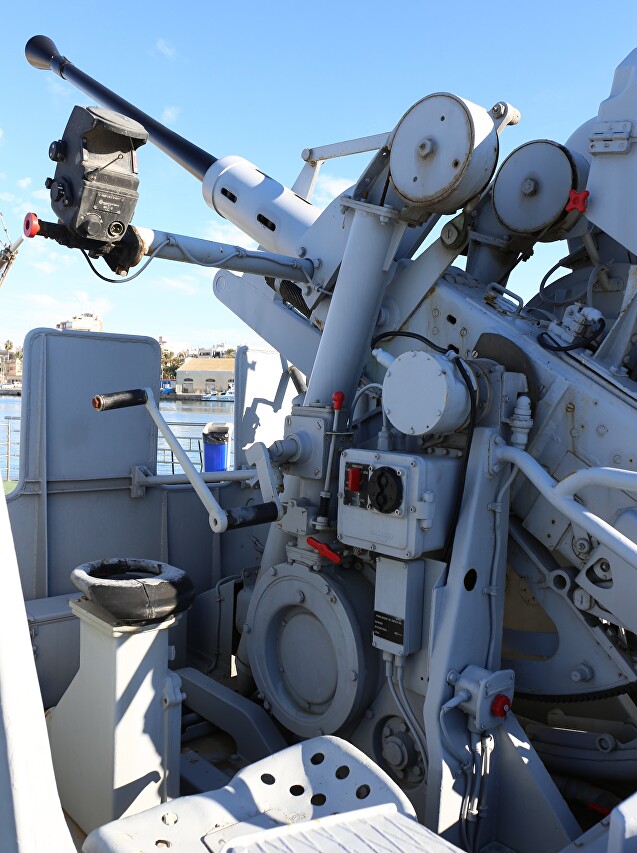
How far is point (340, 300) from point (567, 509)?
4.99ft

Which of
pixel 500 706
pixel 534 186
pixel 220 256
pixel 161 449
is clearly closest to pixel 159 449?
pixel 161 449

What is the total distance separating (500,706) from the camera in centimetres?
266

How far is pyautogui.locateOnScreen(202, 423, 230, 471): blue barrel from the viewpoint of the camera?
6445 mm

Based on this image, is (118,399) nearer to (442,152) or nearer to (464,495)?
(464,495)

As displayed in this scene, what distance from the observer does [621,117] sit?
2811 millimetres

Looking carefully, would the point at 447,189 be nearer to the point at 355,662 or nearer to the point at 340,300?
the point at 340,300

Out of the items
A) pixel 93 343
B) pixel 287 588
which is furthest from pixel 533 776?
pixel 93 343

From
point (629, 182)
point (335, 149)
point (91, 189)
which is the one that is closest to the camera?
point (91, 189)

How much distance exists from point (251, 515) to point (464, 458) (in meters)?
0.85

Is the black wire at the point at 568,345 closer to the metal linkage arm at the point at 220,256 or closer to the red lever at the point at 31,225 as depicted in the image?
the metal linkage arm at the point at 220,256

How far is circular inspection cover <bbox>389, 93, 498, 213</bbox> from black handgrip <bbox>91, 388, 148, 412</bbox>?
4.44 ft

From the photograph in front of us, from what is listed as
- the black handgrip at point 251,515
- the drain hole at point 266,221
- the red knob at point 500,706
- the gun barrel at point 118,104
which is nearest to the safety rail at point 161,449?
the drain hole at point 266,221

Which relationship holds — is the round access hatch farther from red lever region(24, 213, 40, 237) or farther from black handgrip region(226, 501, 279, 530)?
red lever region(24, 213, 40, 237)

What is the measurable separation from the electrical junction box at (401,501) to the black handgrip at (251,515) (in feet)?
1.09
